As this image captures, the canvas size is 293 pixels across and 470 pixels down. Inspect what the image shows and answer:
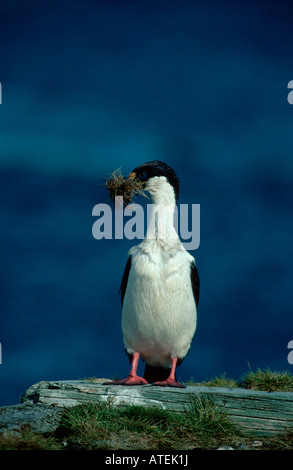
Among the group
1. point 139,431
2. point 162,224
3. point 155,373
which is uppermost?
point 162,224

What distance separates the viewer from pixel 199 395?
835 centimetres

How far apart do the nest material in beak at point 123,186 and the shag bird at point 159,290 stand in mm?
99

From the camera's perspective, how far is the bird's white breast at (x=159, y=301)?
8.96 m

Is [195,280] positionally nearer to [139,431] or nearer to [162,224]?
[162,224]

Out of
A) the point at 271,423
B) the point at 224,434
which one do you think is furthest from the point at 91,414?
the point at 271,423

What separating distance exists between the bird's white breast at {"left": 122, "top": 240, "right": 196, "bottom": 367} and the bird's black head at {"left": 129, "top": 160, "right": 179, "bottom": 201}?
36.7 inches

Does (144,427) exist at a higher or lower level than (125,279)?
lower

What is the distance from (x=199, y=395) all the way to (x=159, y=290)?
5.18 feet

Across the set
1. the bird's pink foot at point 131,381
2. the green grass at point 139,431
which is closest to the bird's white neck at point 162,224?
the bird's pink foot at point 131,381

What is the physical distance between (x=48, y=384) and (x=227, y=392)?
254cm

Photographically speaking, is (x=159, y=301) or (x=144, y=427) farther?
(x=159, y=301)

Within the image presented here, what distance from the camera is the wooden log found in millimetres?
8203

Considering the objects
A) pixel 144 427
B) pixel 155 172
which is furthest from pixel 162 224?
pixel 144 427
